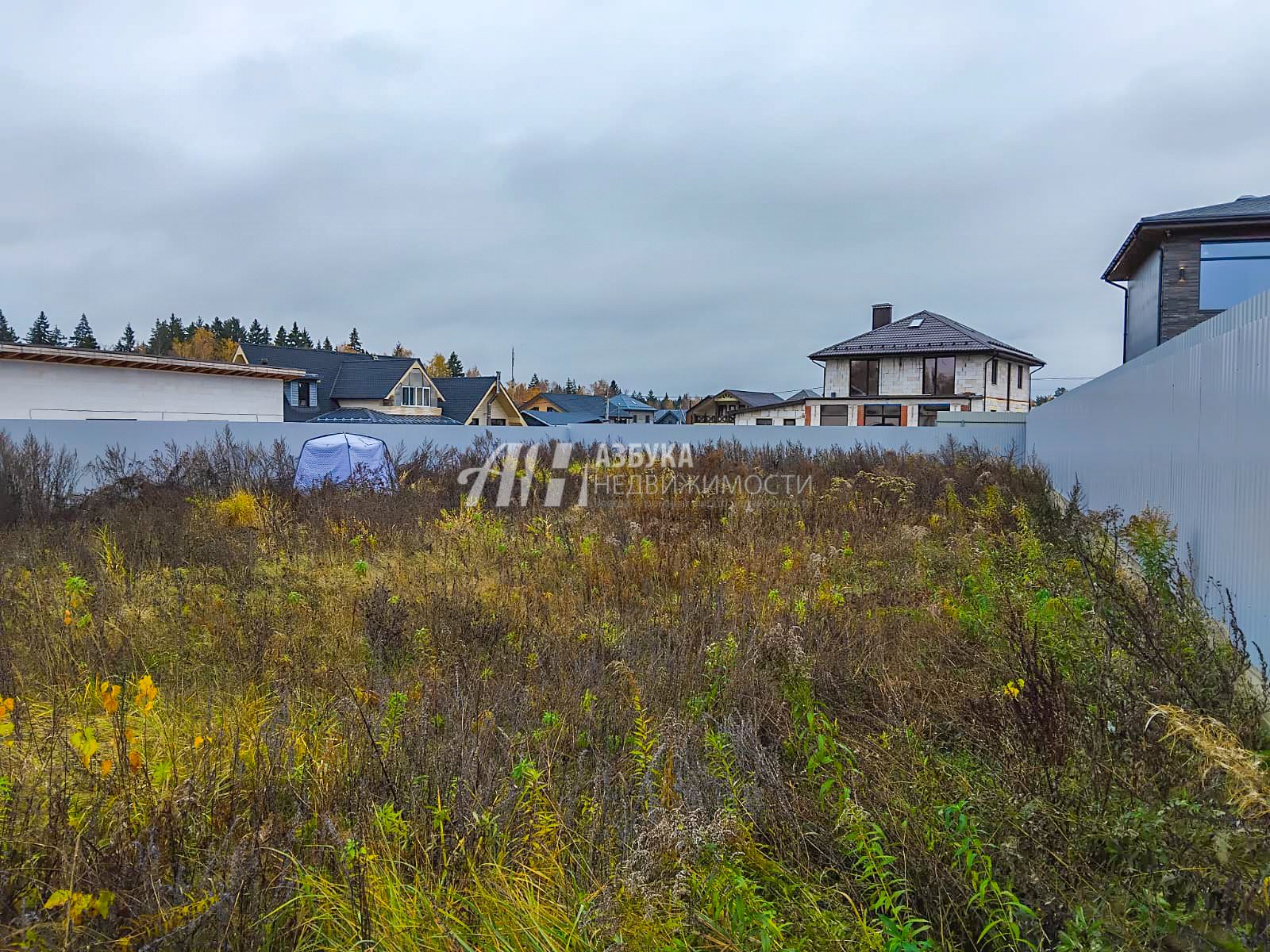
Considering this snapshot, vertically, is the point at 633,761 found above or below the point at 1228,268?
below

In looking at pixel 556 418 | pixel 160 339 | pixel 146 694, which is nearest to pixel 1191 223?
pixel 146 694

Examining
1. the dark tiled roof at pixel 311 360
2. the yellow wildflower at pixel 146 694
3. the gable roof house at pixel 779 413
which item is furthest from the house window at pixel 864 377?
the yellow wildflower at pixel 146 694

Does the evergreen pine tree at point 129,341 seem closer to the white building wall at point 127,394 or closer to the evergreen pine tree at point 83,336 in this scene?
the evergreen pine tree at point 83,336

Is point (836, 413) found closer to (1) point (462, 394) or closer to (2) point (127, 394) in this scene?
(1) point (462, 394)

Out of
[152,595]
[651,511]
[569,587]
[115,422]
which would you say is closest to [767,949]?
[569,587]

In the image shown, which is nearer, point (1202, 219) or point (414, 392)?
point (1202, 219)

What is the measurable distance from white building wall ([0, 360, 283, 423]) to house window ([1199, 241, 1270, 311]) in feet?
85.3

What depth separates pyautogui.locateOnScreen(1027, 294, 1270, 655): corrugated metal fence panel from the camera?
3148mm

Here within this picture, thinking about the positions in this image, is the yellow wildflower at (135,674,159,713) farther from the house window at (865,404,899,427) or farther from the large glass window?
the large glass window

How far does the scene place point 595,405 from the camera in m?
64.5

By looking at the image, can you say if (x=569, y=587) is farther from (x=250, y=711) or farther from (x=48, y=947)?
(x=48, y=947)

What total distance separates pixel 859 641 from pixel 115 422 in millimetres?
14884

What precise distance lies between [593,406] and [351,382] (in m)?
27.3

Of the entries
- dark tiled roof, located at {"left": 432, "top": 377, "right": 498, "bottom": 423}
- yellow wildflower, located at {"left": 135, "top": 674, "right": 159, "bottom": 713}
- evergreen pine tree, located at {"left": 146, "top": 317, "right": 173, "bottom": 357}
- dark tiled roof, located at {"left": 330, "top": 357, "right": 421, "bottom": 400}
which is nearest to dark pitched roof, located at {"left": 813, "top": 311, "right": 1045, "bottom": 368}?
dark tiled roof, located at {"left": 432, "top": 377, "right": 498, "bottom": 423}
